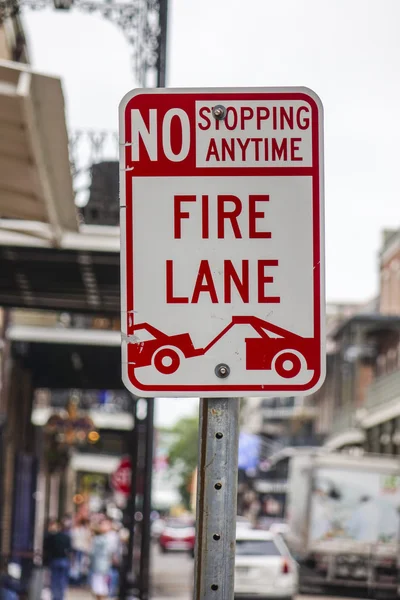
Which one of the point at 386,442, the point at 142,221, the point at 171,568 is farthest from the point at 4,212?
the point at 386,442

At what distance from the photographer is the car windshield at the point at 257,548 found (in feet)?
78.4

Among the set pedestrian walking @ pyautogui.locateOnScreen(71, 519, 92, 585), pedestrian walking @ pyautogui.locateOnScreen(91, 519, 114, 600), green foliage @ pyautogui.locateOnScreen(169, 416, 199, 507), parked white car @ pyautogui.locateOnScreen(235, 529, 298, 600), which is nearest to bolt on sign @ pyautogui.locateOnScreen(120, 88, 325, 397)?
pedestrian walking @ pyautogui.locateOnScreen(91, 519, 114, 600)

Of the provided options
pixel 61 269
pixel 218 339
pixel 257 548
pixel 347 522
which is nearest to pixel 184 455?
pixel 347 522

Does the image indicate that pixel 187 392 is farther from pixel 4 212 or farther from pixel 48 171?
pixel 4 212

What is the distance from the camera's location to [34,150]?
7578mm

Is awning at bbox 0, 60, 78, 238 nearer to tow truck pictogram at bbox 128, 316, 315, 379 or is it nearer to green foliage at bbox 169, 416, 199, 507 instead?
tow truck pictogram at bbox 128, 316, 315, 379

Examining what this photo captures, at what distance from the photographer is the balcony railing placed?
46719mm

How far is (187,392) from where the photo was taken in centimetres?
307

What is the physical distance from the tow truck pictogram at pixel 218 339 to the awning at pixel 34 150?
386 centimetres

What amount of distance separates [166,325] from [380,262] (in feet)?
178

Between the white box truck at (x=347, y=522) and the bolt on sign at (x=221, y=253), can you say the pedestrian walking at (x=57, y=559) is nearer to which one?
the white box truck at (x=347, y=522)

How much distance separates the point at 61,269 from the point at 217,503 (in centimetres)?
962

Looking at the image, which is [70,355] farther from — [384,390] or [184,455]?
[184,455]

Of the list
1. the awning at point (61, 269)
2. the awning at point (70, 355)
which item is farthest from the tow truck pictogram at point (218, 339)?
the awning at point (70, 355)
